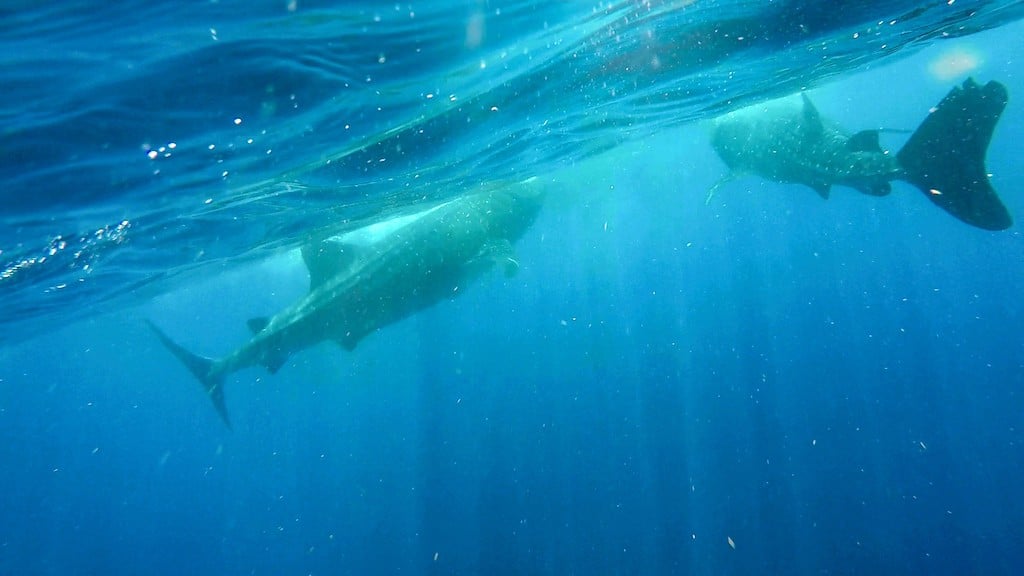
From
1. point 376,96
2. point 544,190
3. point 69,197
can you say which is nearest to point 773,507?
point 544,190

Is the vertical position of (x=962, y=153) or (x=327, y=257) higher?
(x=327, y=257)

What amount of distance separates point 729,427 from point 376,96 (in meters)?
32.4

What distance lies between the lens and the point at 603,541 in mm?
27375

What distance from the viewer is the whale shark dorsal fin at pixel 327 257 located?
48.2 feet

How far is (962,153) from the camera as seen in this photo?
9.41 meters

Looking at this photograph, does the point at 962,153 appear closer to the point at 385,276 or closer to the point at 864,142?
the point at 864,142

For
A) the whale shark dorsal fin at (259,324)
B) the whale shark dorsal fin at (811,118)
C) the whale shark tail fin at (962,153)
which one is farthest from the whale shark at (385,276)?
the whale shark tail fin at (962,153)

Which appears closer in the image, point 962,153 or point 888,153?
point 962,153

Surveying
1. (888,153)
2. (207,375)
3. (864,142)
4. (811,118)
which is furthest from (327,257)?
(888,153)

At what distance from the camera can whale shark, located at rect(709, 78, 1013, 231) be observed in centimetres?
902

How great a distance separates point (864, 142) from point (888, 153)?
0.53 m

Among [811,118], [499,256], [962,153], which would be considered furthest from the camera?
[499,256]

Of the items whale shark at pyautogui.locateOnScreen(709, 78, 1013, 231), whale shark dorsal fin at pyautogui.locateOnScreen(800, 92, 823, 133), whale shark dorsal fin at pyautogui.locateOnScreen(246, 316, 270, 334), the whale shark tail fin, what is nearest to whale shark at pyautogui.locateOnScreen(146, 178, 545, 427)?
whale shark dorsal fin at pyautogui.locateOnScreen(246, 316, 270, 334)

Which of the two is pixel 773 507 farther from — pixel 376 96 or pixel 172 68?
pixel 172 68
